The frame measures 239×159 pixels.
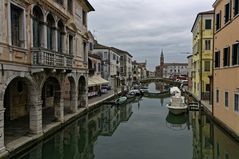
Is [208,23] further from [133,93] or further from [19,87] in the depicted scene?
[19,87]

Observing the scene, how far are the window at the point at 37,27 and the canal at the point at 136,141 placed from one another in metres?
5.62

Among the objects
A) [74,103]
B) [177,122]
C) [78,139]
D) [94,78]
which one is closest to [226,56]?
[177,122]

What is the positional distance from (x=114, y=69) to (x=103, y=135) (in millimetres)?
39976

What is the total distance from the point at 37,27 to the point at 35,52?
1942mm

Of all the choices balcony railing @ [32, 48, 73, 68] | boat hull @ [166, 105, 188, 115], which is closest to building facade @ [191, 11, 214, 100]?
boat hull @ [166, 105, 188, 115]

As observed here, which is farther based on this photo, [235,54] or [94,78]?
[94,78]

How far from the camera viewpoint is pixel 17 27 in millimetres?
12617

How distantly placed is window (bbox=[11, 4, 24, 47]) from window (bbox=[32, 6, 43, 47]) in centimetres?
128

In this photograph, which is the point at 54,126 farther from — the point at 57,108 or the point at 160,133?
the point at 160,133

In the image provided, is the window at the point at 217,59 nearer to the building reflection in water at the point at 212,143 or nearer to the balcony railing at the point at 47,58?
the building reflection in water at the point at 212,143

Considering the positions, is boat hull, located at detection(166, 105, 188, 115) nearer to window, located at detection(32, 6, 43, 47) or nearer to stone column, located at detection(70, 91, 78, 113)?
stone column, located at detection(70, 91, 78, 113)

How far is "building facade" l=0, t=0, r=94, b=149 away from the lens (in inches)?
443

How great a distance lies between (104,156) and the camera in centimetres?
1262

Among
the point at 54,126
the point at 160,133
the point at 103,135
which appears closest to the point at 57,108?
the point at 54,126
